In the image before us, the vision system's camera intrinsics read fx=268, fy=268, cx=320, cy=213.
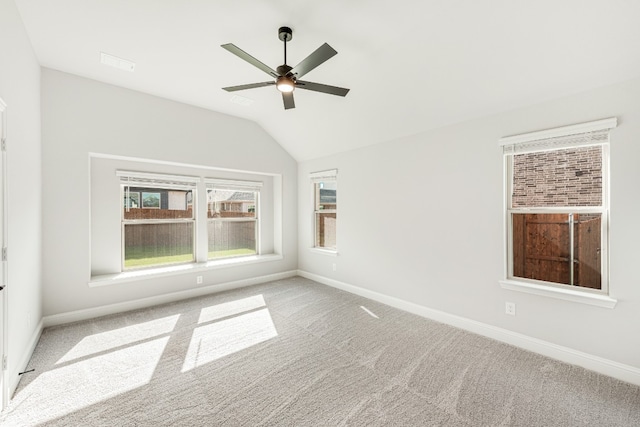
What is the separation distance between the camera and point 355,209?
452 cm

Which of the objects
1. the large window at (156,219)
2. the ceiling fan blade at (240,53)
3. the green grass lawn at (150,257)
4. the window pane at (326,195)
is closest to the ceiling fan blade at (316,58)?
the ceiling fan blade at (240,53)

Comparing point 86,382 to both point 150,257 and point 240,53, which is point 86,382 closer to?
point 150,257

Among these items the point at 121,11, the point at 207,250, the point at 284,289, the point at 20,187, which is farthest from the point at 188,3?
the point at 284,289

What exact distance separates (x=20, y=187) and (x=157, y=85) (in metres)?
1.98

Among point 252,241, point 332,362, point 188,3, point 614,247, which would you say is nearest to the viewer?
point 188,3

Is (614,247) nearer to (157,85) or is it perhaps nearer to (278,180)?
(278,180)

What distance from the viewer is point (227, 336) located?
303 centimetres

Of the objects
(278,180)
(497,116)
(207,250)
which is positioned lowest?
(207,250)

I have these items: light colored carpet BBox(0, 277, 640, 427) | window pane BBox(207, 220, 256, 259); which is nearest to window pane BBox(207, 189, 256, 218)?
window pane BBox(207, 220, 256, 259)

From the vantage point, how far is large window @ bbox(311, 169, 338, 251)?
198 inches

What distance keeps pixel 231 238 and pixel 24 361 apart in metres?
3.07

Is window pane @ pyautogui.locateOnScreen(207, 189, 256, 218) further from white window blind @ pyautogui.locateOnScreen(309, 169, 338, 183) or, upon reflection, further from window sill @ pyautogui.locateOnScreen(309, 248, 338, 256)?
window sill @ pyautogui.locateOnScreen(309, 248, 338, 256)

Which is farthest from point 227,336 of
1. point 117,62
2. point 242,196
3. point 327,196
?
point 117,62

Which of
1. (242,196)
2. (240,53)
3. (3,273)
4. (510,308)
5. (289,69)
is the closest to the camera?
(3,273)
